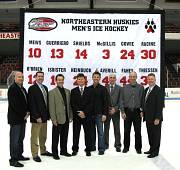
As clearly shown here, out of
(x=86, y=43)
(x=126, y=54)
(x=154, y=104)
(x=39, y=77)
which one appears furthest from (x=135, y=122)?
(x=39, y=77)

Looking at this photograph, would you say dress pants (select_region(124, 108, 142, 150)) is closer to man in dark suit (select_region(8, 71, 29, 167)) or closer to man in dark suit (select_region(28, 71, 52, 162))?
man in dark suit (select_region(28, 71, 52, 162))

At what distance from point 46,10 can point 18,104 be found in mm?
2242

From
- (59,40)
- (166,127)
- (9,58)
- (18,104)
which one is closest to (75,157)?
(18,104)

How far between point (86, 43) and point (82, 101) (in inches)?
50.6

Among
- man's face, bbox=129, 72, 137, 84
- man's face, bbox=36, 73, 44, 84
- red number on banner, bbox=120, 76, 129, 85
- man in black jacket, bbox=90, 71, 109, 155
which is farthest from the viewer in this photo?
red number on banner, bbox=120, 76, 129, 85

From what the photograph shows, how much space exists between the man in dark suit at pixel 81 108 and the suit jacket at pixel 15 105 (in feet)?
3.99

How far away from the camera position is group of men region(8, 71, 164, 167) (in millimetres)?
6906

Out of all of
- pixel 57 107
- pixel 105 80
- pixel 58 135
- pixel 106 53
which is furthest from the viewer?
pixel 105 80

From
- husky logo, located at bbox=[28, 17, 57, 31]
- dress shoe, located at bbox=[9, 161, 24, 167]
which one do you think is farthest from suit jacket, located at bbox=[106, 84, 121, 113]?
dress shoe, located at bbox=[9, 161, 24, 167]

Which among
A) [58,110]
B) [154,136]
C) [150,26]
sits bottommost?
[154,136]

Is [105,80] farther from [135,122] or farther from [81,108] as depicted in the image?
[135,122]

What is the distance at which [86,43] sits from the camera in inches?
310

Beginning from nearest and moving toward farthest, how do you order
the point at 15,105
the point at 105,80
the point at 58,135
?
1. the point at 15,105
2. the point at 58,135
3. the point at 105,80

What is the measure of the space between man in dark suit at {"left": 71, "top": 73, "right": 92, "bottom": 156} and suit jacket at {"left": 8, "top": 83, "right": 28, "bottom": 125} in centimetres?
122
